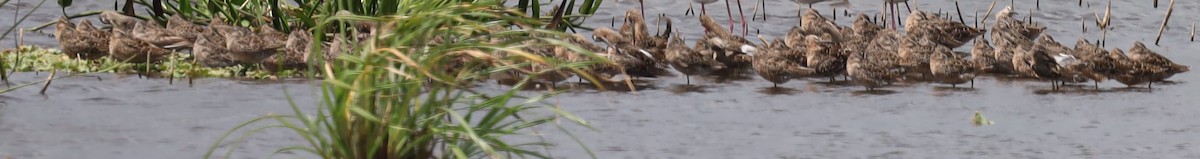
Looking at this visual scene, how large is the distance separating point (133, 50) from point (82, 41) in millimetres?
438

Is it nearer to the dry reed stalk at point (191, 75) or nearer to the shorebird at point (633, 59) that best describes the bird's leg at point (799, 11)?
the shorebird at point (633, 59)

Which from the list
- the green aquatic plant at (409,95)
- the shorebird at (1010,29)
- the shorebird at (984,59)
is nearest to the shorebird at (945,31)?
the shorebird at (1010,29)

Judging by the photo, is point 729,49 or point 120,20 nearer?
point 729,49

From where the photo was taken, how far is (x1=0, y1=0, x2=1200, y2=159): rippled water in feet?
25.5

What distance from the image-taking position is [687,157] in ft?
24.9

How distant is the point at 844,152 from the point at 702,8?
6246mm

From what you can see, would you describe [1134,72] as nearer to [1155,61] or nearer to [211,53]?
[1155,61]

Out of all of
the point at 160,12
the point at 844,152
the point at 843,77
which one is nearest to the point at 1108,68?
the point at 843,77

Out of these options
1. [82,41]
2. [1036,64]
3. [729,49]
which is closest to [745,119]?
[729,49]

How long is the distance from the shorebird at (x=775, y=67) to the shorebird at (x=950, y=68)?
53 cm

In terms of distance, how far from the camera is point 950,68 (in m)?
10.2

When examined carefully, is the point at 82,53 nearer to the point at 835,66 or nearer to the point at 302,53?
the point at 302,53

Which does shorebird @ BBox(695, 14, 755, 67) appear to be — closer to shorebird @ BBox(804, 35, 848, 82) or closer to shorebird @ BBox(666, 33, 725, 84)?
shorebird @ BBox(666, 33, 725, 84)

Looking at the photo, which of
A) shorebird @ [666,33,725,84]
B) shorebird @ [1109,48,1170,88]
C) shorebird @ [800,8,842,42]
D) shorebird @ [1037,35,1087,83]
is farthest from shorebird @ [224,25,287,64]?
shorebird @ [1109,48,1170,88]
